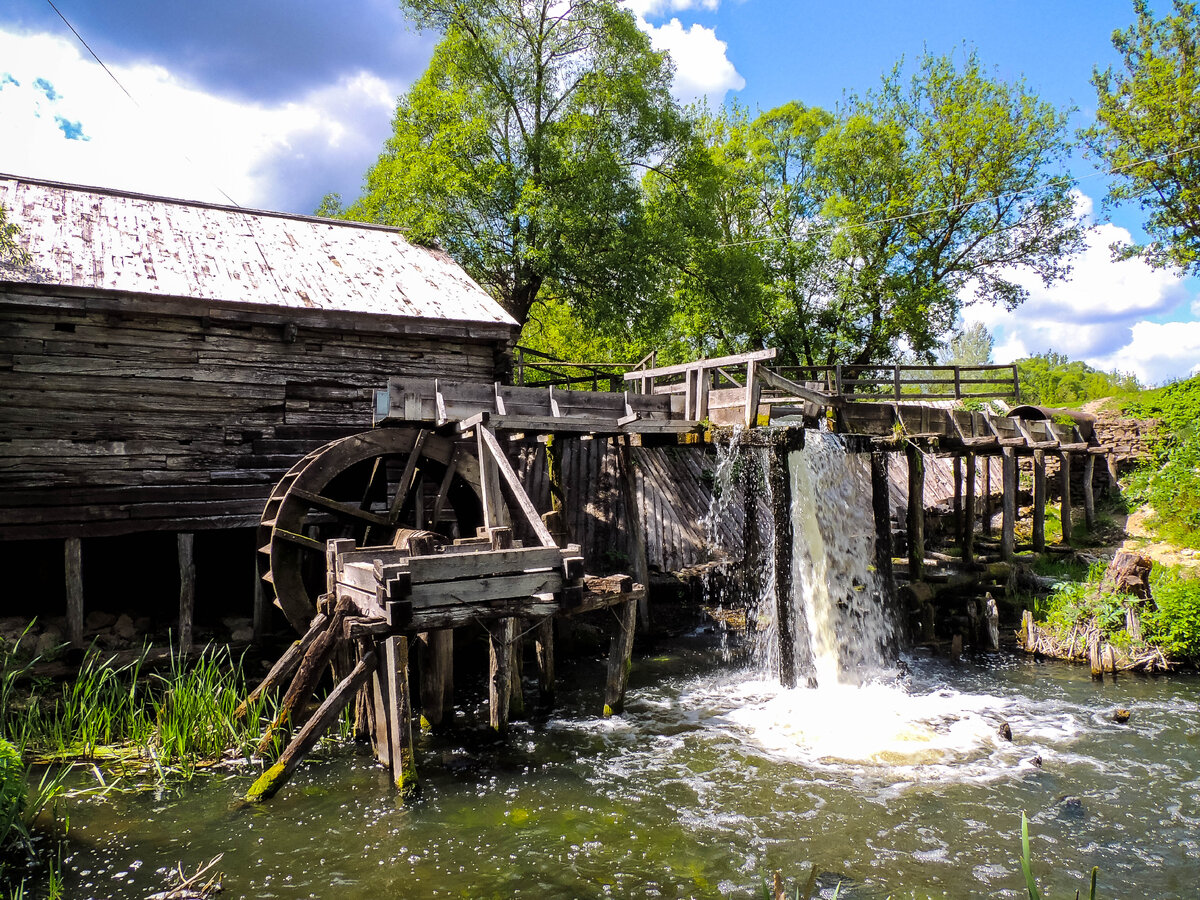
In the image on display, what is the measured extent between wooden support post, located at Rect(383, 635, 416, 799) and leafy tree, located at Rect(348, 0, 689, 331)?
33.1ft

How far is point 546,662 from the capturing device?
8383mm

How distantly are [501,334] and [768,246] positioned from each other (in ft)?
47.8

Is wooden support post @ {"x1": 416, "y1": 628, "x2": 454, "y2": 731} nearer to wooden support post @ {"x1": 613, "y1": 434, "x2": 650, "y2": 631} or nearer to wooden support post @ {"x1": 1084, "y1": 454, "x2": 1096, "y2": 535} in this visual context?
wooden support post @ {"x1": 613, "y1": 434, "x2": 650, "y2": 631}

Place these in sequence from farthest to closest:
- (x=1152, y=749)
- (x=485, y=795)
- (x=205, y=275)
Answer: (x=205, y=275) < (x=1152, y=749) < (x=485, y=795)

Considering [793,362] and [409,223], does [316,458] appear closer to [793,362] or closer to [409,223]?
[409,223]

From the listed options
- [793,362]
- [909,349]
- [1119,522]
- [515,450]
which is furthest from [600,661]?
[909,349]

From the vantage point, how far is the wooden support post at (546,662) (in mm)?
8328

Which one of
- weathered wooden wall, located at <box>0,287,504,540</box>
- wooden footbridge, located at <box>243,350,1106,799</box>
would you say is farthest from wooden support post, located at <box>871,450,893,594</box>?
weathered wooden wall, located at <box>0,287,504,540</box>

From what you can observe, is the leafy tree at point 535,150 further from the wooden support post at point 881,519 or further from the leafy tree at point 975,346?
the leafy tree at point 975,346

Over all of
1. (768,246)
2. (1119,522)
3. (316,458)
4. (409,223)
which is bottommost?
(1119,522)

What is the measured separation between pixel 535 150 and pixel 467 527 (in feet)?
31.6

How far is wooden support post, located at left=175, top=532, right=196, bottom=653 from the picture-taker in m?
8.42

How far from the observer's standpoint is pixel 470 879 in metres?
4.73

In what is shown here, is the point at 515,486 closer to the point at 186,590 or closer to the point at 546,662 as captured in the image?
the point at 546,662
